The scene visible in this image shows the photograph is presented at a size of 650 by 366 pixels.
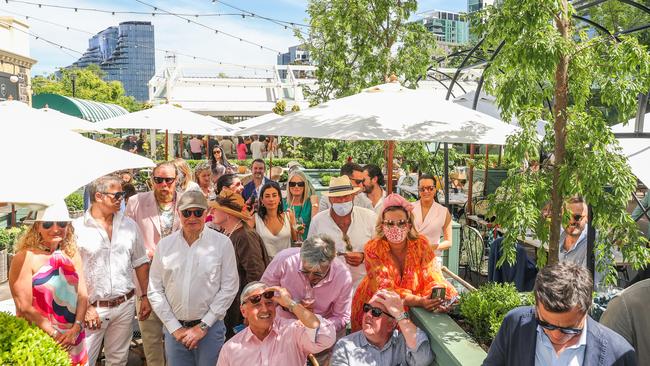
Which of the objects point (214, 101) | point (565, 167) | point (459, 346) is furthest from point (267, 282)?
point (214, 101)

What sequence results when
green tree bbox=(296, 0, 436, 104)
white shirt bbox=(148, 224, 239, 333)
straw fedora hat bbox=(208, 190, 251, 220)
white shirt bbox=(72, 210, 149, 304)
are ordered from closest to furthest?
white shirt bbox=(148, 224, 239, 333) → white shirt bbox=(72, 210, 149, 304) → straw fedora hat bbox=(208, 190, 251, 220) → green tree bbox=(296, 0, 436, 104)

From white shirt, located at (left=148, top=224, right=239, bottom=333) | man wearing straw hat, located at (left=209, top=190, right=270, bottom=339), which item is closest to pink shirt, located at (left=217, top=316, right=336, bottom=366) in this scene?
white shirt, located at (left=148, top=224, right=239, bottom=333)

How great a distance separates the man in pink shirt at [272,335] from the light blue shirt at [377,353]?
0.09 m

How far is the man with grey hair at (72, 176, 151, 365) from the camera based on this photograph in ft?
12.8

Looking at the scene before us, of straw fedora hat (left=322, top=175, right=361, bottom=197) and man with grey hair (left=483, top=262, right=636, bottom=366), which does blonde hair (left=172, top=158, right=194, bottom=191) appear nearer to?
straw fedora hat (left=322, top=175, right=361, bottom=197)

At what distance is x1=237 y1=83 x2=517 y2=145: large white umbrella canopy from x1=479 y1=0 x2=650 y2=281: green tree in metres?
0.66

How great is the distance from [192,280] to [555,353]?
2454mm

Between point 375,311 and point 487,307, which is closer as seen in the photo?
point 375,311

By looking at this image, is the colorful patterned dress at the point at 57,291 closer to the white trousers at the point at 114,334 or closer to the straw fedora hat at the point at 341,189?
the white trousers at the point at 114,334

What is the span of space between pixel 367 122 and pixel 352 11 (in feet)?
13.4

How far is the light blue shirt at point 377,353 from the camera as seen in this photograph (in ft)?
10.4

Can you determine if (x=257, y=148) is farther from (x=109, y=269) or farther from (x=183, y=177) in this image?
(x=109, y=269)

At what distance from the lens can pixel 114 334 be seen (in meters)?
4.05

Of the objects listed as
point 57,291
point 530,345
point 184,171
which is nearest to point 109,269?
point 57,291
